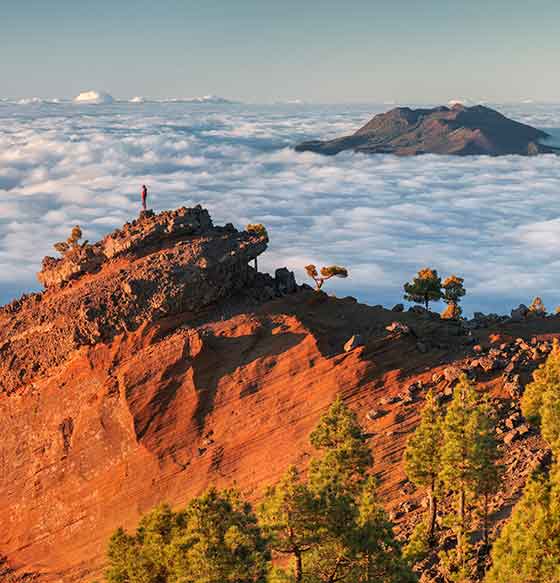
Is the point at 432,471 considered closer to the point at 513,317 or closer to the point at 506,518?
the point at 506,518

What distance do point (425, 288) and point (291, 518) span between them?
48.9 meters

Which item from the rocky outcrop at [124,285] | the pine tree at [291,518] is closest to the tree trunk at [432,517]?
the pine tree at [291,518]

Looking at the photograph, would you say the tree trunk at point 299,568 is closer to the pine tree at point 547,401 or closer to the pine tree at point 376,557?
the pine tree at point 376,557

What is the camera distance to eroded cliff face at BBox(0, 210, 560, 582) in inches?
1721

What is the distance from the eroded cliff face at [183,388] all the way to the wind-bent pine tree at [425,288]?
1870 centimetres

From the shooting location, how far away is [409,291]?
233 ft

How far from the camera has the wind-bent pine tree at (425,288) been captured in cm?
6938

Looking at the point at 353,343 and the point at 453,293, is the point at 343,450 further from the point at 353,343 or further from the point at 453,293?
the point at 453,293

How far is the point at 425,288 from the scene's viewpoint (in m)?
69.5

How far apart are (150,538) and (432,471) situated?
632 inches

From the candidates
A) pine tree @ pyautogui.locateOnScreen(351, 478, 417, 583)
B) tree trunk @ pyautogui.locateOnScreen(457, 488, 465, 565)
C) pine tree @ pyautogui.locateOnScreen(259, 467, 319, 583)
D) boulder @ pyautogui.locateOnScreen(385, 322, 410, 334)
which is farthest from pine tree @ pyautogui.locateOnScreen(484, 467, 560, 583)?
boulder @ pyautogui.locateOnScreen(385, 322, 410, 334)

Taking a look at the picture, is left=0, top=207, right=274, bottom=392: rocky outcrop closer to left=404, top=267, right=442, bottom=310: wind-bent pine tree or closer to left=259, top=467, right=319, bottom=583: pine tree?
left=404, top=267, right=442, bottom=310: wind-bent pine tree

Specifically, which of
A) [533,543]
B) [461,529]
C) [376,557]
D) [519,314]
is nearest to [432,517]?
[461,529]

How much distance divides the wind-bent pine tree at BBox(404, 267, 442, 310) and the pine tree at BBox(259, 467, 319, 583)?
47.1 metres
